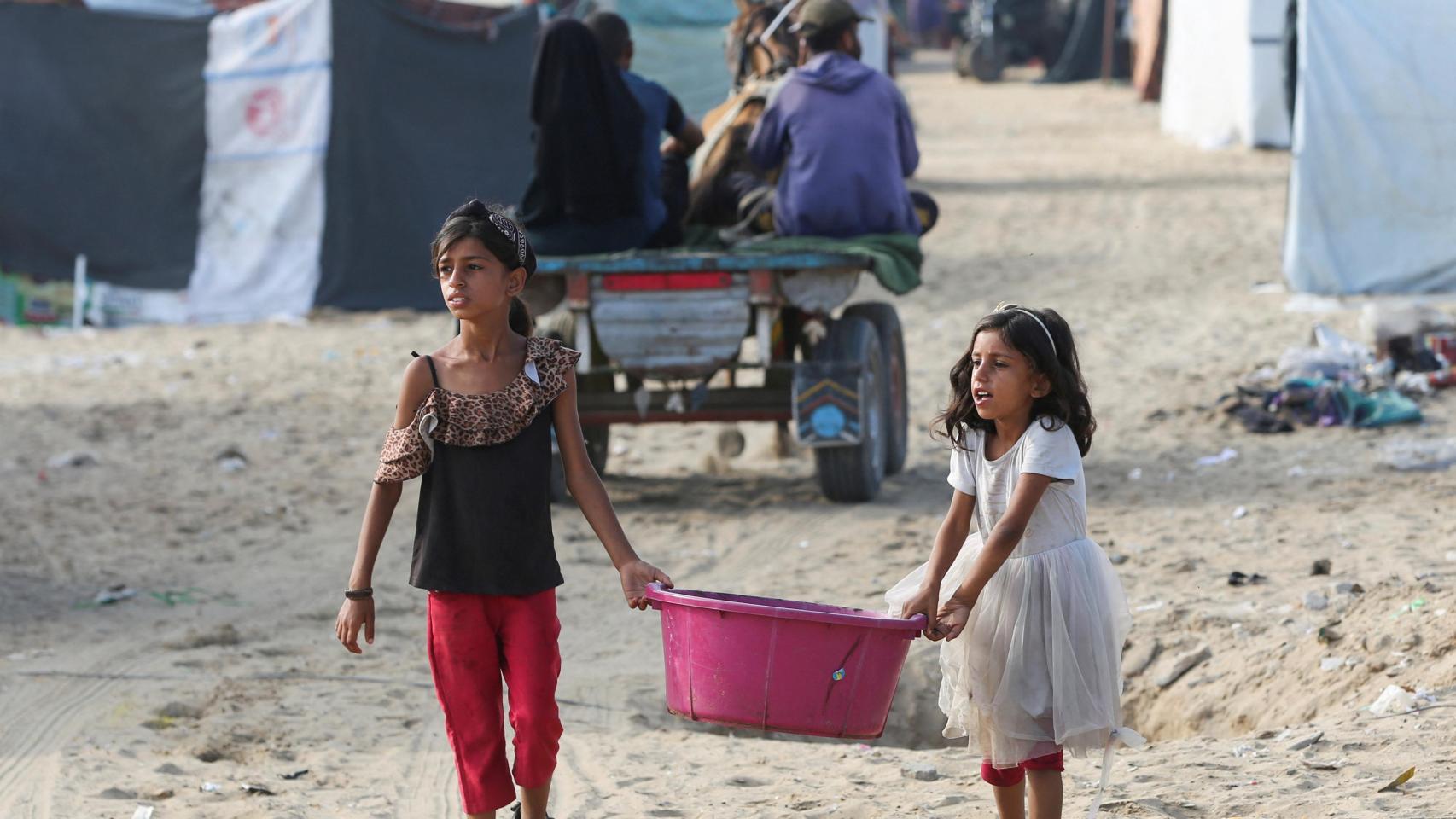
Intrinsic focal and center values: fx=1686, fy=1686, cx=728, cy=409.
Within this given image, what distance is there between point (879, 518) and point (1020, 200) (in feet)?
37.7

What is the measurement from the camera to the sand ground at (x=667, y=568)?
4.34m

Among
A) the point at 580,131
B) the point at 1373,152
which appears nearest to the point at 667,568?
the point at 580,131

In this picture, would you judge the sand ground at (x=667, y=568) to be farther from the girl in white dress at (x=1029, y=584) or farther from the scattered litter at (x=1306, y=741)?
the girl in white dress at (x=1029, y=584)

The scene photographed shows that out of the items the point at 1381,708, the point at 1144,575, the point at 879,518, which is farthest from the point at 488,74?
the point at 1381,708

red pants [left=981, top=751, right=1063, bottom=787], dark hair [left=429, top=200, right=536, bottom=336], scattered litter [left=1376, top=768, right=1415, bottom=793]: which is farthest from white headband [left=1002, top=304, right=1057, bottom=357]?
scattered litter [left=1376, top=768, right=1415, bottom=793]

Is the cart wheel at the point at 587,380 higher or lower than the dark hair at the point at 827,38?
lower

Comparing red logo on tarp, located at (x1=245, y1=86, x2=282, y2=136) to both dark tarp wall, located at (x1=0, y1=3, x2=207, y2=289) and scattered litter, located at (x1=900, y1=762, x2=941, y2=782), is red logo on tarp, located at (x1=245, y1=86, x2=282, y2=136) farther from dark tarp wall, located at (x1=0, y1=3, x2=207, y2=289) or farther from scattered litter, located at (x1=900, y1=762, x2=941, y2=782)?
scattered litter, located at (x1=900, y1=762, x2=941, y2=782)

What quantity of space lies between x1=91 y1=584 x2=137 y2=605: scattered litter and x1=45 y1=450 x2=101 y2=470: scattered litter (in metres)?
2.27

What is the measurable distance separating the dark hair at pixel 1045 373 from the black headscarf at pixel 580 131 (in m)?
4.10

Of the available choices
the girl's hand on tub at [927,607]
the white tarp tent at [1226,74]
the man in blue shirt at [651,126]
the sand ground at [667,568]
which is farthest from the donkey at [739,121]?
the white tarp tent at [1226,74]

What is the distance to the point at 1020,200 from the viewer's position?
59.6 feet

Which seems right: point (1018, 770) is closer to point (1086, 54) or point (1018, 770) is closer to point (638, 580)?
point (638, 580)

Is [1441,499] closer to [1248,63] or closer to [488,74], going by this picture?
[488,74]

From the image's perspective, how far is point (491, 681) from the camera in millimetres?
3611
